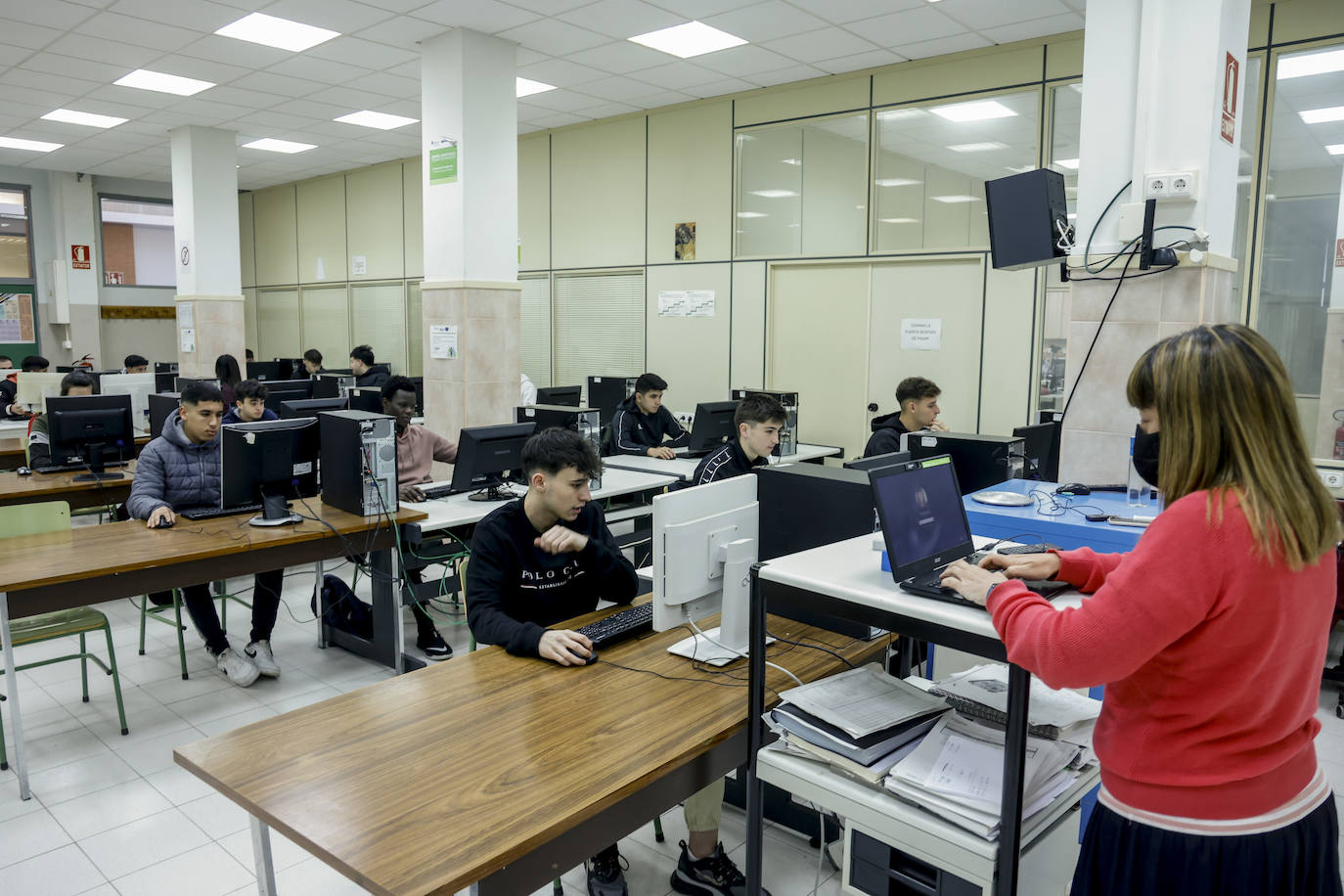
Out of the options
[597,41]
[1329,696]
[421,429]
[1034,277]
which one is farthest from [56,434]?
[1329,696]

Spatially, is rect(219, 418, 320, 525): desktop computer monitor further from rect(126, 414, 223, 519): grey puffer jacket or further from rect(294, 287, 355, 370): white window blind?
rect(294, 287, 355, 370): white window blind

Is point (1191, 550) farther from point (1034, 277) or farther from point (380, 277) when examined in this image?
point (380, 277)

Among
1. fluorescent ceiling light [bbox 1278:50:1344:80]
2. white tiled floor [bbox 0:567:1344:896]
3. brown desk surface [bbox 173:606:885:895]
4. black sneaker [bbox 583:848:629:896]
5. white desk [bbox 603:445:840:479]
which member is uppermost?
fluorescent ceiling light [bbox 1278:50:1344:80]

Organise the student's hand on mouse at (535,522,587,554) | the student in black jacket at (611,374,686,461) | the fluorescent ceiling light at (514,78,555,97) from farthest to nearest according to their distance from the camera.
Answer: the fluorescent ceiling light at (514,78,555,97) → the student in black jacket at (611,374,686,461) → the student's hand on mouse at (535,522,587,554)

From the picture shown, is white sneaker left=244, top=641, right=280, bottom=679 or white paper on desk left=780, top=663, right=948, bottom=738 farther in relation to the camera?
white sneaker left=244, top=641, right=280, bottom=679

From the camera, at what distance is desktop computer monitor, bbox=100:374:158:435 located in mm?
6275

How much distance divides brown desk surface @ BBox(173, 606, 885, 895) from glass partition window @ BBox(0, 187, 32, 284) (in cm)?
1176

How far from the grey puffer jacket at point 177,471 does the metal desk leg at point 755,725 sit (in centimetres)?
307

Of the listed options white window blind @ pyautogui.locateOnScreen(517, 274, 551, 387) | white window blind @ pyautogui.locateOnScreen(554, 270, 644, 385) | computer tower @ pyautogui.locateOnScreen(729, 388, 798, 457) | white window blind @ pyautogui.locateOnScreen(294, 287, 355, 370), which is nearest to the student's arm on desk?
computer tower @ pyautogui.locateOnScreen(729, 388, 798, 457)

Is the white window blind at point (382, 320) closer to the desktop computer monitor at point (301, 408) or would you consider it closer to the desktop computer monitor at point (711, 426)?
the desktop computer monitor at point (301, 408)

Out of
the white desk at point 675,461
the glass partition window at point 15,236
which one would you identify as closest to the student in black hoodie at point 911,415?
the white desk at point 675,461

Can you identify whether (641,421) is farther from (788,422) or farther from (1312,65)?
(1312,65)

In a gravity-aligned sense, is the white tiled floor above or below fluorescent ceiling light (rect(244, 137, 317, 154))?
below

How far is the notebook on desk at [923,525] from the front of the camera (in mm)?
1563
